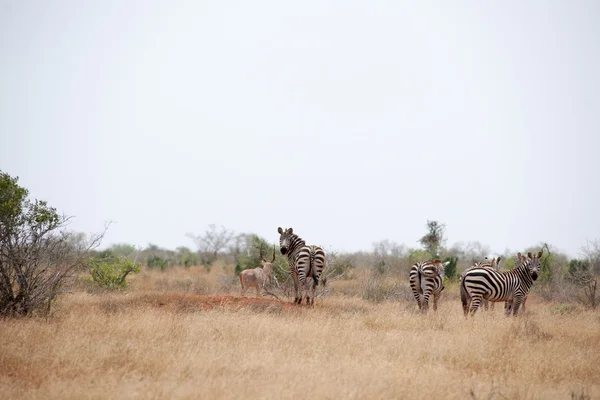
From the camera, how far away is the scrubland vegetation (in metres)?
7.33

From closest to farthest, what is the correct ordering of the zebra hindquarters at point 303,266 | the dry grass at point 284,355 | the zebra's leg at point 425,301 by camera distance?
the dry grass at point 284,355 → the zebra's leg at point 425,301 → the zebra hindquarters at point 303,266

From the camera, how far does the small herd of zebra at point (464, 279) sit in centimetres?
1378

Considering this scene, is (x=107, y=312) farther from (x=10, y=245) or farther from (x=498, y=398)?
(x=498, y=398)

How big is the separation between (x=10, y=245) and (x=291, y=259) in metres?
7.56

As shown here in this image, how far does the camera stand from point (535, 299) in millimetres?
22344

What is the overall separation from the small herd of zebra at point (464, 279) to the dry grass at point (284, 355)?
112cm

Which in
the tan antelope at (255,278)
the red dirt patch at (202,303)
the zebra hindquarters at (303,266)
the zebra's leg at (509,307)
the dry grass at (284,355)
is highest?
the zebra hindquarters at (303,266)

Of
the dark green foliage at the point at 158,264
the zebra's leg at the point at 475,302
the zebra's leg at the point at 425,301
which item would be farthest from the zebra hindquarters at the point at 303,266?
the dark green foliage at the point at 158,264

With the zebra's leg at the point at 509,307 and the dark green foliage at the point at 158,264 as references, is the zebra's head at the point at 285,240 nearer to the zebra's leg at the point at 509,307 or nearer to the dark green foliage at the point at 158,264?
the zebra's leg at the point at 509,307

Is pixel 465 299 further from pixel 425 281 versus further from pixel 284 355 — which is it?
pixel 284 355

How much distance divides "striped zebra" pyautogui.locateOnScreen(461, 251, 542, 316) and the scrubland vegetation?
1.91ft

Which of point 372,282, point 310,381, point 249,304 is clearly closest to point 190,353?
point 310,381

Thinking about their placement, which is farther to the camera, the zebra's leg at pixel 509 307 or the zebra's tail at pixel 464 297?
the zebra's leg at pixel 509 307

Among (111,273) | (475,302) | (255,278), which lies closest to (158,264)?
(111,273)
